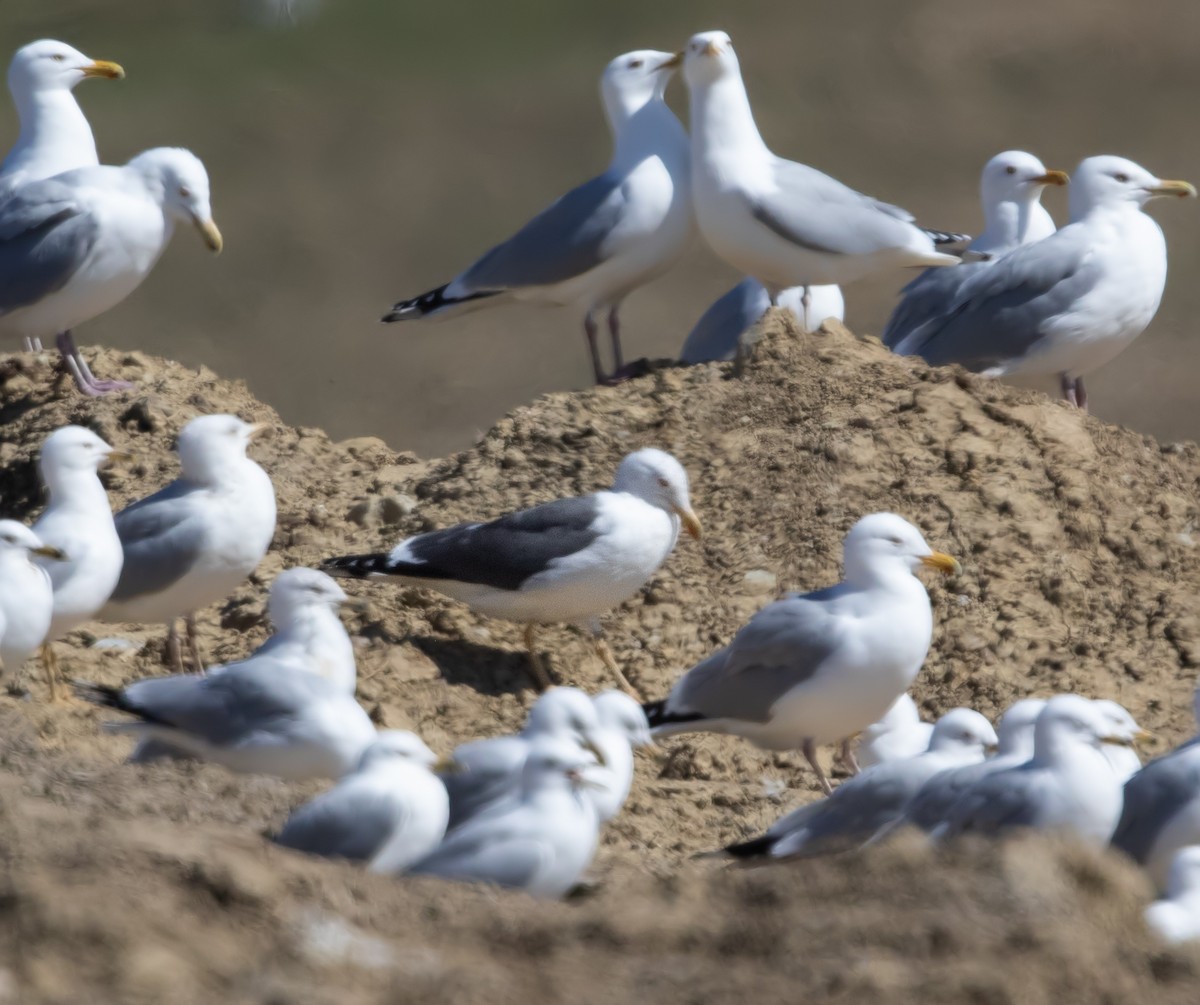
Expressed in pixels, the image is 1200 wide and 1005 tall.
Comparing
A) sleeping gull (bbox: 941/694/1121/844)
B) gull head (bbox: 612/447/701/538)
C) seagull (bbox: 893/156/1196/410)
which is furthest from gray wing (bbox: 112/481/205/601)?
seagull (bbox: 893/156/1196/410)

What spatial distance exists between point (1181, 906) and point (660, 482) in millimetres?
3755

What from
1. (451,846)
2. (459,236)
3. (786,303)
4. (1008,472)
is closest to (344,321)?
(459,236)

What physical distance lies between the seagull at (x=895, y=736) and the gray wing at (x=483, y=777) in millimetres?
2072

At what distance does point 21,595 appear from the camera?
7430 millimetres

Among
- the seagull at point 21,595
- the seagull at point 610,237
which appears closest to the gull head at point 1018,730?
the seagull at point 21,595

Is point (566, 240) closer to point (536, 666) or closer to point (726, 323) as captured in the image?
point (726, 323)

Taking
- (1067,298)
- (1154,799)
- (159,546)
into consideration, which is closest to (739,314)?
(1067,298)

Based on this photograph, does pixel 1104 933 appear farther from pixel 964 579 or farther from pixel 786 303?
pixel 786 303

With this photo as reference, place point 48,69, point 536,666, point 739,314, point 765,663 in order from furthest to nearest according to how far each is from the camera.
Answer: point 48,69
point 739,314
point 536,666
point 765,663

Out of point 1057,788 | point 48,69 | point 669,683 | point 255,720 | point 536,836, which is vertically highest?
point 48,69

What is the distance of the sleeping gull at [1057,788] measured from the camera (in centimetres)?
577

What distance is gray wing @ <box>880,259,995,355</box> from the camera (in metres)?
11.4

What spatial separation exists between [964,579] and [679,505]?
134 centimetres

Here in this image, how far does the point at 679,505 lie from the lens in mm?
8406
